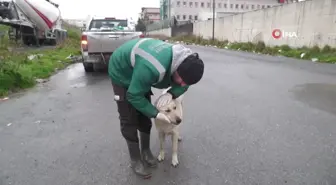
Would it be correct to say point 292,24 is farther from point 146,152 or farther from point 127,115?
point 127,115

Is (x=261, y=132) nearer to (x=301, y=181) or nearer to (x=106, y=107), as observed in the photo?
(x=301, y=181)

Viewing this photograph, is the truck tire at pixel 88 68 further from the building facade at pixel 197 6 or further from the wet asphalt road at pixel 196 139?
the building facade at pixel 197 6

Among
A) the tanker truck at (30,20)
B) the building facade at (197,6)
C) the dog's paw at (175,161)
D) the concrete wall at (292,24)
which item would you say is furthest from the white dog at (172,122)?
the building facade at (197,6)

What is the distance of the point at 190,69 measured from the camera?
2252 millimetres

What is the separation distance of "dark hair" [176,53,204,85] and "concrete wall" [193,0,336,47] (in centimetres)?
1384

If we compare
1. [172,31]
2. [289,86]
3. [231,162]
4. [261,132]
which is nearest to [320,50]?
[289,86]

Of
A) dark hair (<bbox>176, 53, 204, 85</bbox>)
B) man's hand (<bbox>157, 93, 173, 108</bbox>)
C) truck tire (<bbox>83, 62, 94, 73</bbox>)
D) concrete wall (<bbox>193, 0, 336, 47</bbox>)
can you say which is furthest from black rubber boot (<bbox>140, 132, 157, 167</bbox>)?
concrete wall (<bbox>193, 0, 336, 47</bbox>)

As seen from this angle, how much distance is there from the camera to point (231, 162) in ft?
10.1

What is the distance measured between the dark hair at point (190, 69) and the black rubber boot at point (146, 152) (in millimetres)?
1083

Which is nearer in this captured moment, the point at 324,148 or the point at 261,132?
the point at 324,148

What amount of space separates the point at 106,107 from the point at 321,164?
378cm

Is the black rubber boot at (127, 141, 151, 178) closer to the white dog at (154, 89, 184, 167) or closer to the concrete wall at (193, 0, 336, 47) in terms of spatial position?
the white dog at (154, 89, 184, 167)

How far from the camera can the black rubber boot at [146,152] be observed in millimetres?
3046

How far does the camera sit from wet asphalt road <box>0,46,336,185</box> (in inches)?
111
